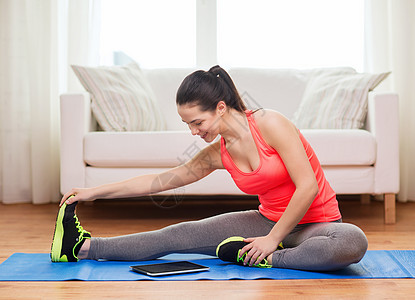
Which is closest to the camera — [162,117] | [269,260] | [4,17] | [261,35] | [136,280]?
[136,280]

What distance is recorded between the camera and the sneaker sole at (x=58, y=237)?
71.4 inches

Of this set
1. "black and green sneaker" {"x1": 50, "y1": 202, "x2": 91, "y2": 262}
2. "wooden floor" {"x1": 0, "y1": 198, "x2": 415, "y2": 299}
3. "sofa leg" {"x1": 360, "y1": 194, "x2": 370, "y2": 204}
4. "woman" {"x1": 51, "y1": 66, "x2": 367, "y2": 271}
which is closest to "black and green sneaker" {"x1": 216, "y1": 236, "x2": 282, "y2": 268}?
"woman" {"x1": 51, "y1": 66, "x2": 367, "y2": 271}

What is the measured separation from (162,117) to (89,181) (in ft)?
2.39

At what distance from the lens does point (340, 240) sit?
1.64 m

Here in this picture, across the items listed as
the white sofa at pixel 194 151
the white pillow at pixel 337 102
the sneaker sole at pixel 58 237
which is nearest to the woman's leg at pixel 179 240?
the sneaker sole at pixel 58 237

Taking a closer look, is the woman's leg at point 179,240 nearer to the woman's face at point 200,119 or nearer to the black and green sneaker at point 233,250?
the black and green sneaker at point 233,250

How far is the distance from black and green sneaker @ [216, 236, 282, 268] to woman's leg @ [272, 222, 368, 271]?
5 centimetres

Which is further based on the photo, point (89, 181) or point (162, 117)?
point (162, 117)

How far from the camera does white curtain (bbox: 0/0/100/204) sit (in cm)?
370

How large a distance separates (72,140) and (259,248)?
1495 millimetres

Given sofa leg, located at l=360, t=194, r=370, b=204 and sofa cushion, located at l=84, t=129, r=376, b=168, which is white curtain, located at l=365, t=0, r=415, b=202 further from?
sofa cushion, located at l=84, t=129, r=376, b=168

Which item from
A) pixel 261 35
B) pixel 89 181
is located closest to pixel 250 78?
pixel 261 35

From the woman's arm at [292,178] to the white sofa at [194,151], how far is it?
108 centimetres

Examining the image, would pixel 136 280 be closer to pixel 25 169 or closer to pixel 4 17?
pixel 25 169
